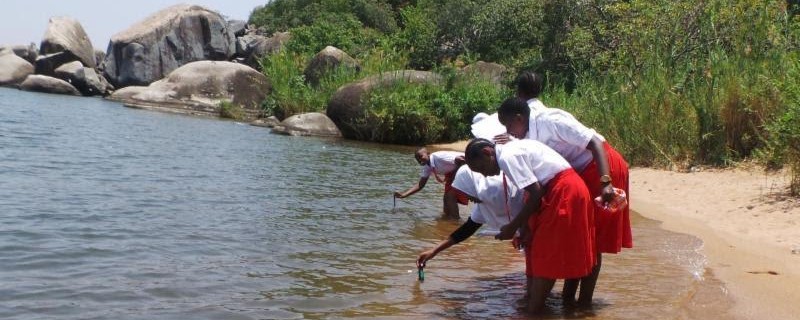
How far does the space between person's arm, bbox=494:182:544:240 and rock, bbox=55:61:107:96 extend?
34.8m

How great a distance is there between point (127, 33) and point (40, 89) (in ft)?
15.6

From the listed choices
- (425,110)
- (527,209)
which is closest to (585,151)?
(527,209)

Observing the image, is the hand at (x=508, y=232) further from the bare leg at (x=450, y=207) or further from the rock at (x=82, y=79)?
the rock at (x=82, y=79)

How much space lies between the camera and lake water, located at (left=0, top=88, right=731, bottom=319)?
5.75 metres

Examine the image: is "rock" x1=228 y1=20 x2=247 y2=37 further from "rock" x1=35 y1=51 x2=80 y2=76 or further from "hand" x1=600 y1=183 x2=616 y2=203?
"hand" x1=600 y1=183 x2=616 y2=203

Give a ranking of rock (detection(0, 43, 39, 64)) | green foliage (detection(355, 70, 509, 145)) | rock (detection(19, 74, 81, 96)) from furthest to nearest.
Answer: rock (detection(0, 43, 39, 64)), rock (detection(19, 74, 81, 96)), green foliage (detection(355, 70, 509, 145))

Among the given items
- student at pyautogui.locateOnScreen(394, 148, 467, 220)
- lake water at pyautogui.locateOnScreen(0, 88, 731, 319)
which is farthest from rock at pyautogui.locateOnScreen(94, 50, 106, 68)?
student at pyautogui.locateOnScreen(394, 148, 467, 220)

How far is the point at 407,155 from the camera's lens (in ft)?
62.7

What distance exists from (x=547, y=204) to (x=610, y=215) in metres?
0.63

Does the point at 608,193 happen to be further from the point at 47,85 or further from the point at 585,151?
the point at 47,85

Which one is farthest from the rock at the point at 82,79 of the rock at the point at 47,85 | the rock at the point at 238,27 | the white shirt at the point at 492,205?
the white shirt at the point at 492,205

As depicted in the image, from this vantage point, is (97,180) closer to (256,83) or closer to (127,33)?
(256,83)

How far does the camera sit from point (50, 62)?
38.2 meters

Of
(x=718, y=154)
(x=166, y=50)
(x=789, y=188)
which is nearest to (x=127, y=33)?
(x=166, y=50)
